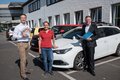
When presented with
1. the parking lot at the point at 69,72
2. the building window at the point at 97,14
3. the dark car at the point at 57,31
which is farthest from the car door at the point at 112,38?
the building window at the point at 97,14

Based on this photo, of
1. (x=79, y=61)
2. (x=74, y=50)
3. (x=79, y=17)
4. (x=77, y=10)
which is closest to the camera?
(x=74, y=50)

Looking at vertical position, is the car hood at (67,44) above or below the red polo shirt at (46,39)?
below

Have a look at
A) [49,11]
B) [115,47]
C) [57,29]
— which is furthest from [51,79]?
[49,11]

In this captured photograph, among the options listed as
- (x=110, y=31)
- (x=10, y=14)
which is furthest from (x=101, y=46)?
(x=10, y=14)

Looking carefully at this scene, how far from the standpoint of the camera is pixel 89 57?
23.7 feet

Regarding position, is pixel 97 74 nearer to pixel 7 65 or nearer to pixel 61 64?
pixel 61 64

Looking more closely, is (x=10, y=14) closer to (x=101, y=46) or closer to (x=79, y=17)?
(x=79, y=17)

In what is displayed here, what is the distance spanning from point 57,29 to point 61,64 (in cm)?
610

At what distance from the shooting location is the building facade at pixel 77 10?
1438 cm

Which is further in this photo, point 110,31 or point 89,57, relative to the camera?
point 110,31

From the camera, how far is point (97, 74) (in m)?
7.18

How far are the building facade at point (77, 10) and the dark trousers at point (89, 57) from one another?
7.11 metres

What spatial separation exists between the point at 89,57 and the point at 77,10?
12185 mm

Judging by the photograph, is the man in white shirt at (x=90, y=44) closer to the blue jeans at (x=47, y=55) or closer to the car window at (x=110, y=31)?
the blue jeans at (x=47, y=55)
